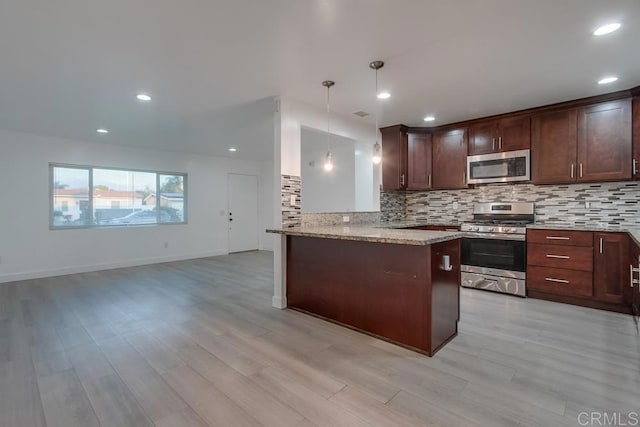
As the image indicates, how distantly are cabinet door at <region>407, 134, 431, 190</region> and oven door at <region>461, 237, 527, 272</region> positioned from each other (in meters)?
1.15

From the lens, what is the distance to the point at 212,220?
740cm

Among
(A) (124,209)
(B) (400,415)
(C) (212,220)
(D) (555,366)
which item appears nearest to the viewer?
(B) (400,415)

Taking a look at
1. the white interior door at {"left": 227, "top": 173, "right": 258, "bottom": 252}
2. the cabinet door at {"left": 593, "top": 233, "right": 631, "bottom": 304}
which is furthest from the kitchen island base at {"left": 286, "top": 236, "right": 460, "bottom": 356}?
the white interior door at {"left": 227, "top": 173, "right": 258, "bottom": 252}

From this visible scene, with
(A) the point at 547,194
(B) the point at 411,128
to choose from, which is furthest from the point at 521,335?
(B) the point at 411,128

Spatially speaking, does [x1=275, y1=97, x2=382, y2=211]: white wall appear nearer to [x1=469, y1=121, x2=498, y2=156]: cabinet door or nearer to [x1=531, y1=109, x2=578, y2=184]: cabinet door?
[x1=469, y1=121, x2=498, y2=156]: cabinet door

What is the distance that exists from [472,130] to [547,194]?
1331mm

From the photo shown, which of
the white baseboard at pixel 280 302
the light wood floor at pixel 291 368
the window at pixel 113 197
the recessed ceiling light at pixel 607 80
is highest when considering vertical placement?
the recessed ceiling light at pixel 607 80

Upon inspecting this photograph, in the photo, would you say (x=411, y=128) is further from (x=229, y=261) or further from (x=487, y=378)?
(x=229, y=261)

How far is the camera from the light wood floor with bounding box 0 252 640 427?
5.74ft

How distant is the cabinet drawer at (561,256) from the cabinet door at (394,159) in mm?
1965

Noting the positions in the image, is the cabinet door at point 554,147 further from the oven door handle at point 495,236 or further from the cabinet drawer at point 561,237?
the oven door handle at point 495,236

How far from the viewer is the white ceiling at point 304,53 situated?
6.51ft

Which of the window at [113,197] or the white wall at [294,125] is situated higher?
the white wall at [294,125]

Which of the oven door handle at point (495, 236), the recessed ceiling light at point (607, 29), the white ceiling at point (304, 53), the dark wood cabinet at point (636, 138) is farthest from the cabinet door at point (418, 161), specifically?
the recessed ceiling light at point (607, 29)
